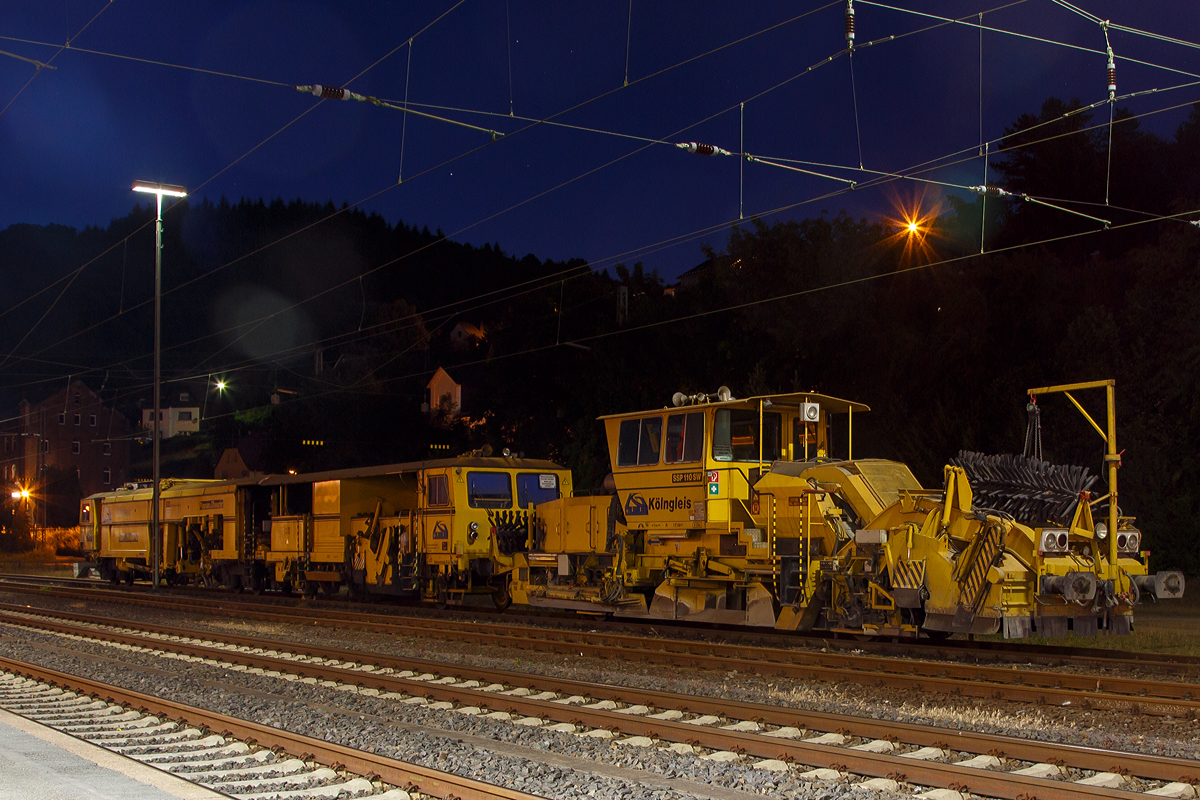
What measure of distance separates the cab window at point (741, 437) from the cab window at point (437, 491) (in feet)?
26.7

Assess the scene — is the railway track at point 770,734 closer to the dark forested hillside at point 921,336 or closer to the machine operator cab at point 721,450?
the machine operator cab at point 721,450

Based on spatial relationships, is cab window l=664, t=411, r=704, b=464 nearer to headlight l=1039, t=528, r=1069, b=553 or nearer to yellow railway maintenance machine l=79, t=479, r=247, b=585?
headlight l=1039, t=528, r=1069, b=553

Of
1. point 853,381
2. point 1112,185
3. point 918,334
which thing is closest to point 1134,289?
point 918,334

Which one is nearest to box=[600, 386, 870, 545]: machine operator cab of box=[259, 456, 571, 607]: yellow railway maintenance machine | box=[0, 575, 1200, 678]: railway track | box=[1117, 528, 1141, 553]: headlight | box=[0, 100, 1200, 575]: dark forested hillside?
box=[0, 575, 1200, 678]: railway track

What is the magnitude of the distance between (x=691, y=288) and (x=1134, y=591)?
28786 millimetres

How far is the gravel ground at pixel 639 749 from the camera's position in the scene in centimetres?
727

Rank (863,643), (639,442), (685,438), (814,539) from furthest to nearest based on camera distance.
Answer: (639,442) → (685,438) → (863,643) → (814,539)

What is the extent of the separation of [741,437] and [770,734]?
7201 millimetres

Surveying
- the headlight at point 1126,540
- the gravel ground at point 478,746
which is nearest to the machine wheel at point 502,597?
the gravel ground at point 478,746

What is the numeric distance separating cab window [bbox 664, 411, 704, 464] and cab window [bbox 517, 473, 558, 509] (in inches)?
281

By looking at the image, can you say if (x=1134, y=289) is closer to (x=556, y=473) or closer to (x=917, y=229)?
(x=917, y=229)

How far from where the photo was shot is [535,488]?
22812mm

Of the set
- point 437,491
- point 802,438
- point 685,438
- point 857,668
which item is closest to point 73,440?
point 437,491

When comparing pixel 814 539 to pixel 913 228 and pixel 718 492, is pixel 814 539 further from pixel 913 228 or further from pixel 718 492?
pixel 913 228
